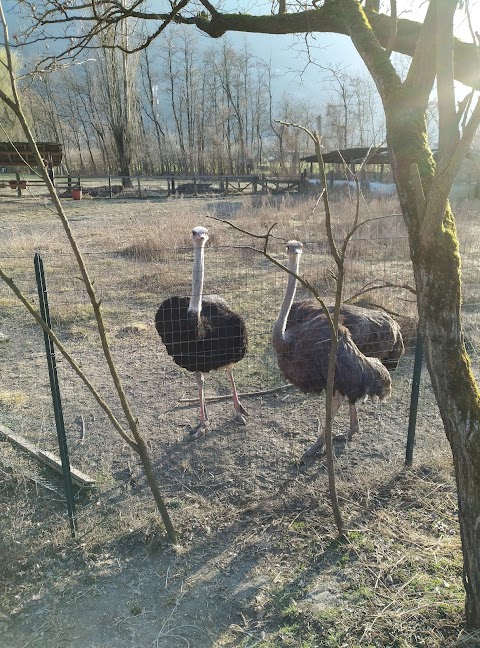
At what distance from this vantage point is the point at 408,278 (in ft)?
27.0

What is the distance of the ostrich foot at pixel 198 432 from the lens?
4363 millimetres

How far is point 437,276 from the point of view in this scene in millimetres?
2145

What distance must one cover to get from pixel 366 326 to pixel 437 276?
7.71 ft

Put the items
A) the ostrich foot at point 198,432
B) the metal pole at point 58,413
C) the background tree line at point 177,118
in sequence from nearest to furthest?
1. the metal pole at point 58,413
2. the ostrich foot at point 198,432
3. the background tree line at point 177,118

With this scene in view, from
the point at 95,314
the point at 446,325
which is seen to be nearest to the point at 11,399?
the point at 95,314

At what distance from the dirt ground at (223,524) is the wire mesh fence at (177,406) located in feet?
0.06

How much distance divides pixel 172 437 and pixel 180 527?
1.18 metres

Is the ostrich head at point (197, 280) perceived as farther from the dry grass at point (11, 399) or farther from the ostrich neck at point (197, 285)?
the dry grass at point (11, 399)

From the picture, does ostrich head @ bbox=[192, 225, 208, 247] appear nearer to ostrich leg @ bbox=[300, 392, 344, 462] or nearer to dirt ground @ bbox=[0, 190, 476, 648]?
dirt ground @ bbox=[0, 190, 476, 648]

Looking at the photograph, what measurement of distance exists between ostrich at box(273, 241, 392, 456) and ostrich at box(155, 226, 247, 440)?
0.48 metres

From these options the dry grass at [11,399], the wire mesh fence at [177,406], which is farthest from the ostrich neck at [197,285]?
the dry grass at [11,399]

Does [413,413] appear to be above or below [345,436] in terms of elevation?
above

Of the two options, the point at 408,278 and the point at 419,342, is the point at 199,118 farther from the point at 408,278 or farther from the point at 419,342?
the point at 419,342

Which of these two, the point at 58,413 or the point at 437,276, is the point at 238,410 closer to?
the point at 58,413
